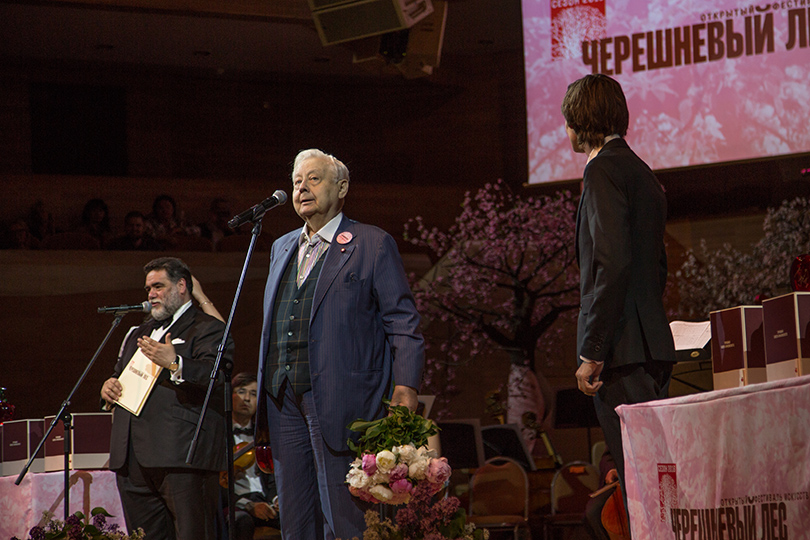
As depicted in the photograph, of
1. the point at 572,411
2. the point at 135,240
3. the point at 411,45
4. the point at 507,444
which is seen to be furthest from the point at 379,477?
the point at 135,240

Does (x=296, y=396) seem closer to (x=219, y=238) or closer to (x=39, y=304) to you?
(x=39, y=304)

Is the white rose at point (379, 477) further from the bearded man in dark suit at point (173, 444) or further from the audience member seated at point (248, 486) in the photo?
the audience member seated at point (248, 486)

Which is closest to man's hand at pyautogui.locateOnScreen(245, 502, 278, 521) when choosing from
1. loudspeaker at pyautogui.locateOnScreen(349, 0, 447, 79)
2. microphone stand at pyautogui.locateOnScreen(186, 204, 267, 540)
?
microphone stand at pyautogui.locateOnScreen(186, 204, 267, 540)

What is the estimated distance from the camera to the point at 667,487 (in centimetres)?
188

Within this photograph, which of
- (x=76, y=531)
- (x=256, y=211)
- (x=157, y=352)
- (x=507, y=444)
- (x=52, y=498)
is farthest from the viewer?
(x=507, y=444)

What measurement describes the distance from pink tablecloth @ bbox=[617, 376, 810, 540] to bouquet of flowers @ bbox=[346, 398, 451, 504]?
527 millimetres

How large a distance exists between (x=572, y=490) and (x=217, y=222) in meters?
5.83

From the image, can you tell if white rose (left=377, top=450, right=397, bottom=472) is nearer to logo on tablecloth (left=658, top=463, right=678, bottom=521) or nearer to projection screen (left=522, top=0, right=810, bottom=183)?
logo on tablecloth (left=658, top=463, right=678, bottom=521)

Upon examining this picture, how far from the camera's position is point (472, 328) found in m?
8.54

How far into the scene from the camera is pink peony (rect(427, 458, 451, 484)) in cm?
232

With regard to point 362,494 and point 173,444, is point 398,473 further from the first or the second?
point 173,444

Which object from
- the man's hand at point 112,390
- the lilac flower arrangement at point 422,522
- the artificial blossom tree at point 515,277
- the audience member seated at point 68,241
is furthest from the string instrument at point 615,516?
the audience member seated at point 68,241

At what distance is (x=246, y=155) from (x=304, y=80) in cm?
121

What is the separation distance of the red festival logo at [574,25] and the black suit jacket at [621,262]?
4959mm
